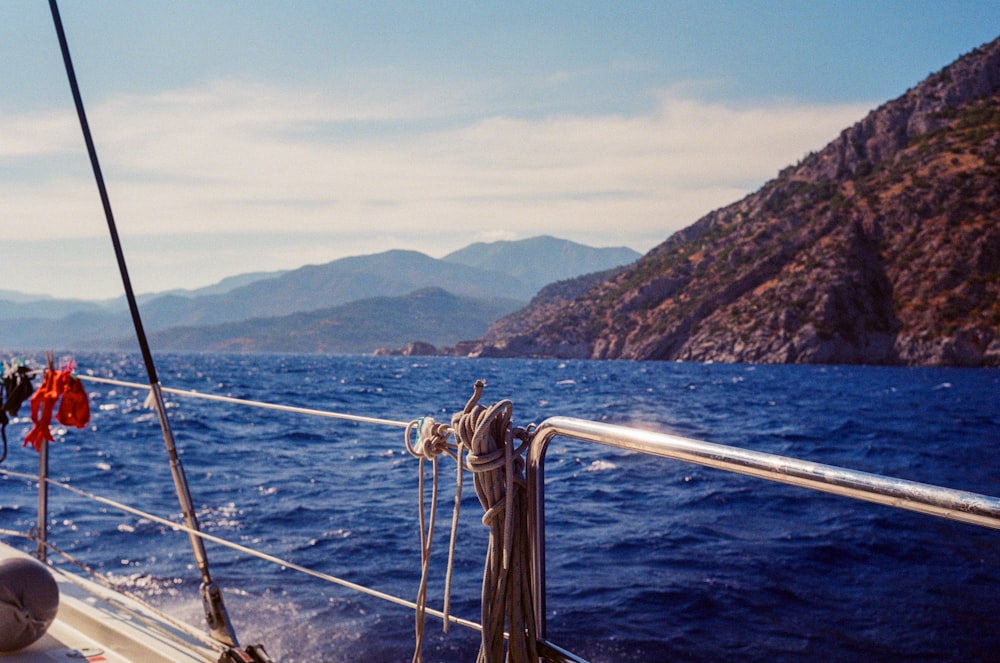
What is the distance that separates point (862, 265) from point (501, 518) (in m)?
75.9

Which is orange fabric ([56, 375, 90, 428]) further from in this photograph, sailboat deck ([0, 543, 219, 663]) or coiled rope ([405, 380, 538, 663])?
coiled rope ([405, 380, 538, 663])

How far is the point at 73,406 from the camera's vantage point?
385cm

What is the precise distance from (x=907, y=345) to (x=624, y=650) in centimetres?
6900

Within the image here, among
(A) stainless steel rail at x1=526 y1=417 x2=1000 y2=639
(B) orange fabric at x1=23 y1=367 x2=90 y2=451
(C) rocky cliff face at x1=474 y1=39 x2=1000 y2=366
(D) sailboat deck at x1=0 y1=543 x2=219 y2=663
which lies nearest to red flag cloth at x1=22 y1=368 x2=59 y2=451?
(B) orange fabric at x1=23 y1=367 x2=90 y2=451

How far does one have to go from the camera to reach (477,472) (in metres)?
1.59

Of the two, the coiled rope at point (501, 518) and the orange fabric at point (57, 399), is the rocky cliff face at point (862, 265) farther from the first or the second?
the coiled rope at point (501, 518)

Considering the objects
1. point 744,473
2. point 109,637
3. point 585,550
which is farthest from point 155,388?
point 585,550

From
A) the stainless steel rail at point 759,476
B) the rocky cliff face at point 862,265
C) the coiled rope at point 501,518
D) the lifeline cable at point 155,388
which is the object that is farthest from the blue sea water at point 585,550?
the rocky cliff face at point 862,265

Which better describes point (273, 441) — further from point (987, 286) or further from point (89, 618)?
point (987, 286)

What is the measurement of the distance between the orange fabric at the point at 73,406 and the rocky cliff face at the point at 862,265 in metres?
68.1

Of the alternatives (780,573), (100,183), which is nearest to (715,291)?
(780,573)

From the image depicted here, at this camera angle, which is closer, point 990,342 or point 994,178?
point 990,342

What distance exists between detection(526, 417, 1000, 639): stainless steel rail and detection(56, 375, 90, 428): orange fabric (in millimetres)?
3049

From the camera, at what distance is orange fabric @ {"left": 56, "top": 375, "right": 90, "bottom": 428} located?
3.85 m
